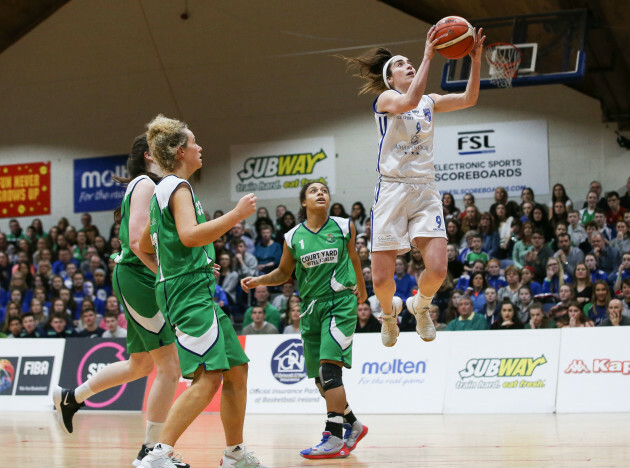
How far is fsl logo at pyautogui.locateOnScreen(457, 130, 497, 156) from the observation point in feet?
54.4

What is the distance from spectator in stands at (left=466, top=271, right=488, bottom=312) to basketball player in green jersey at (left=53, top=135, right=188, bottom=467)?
712 centimetres

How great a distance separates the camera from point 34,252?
56.9 feet

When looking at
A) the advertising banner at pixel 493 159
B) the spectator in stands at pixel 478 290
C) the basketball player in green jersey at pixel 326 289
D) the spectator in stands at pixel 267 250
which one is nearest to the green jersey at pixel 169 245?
the basketball player in green jersey at pixel 326 289

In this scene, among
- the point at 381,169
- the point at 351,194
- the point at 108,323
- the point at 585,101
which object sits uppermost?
the point at 585,101

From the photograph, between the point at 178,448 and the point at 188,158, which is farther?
the point at 178,448

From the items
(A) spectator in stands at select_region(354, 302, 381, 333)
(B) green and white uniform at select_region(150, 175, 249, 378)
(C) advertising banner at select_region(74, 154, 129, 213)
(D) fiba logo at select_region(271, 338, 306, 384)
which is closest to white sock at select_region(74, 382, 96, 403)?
(B) green and white uniform at select_region(150, 175, 249, 378)

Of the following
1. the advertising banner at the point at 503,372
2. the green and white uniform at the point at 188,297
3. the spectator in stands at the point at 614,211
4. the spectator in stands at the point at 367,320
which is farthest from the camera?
the spectator in stands at the point at 614,211

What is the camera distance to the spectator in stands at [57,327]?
13.1m

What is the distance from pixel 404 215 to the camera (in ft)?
19.3

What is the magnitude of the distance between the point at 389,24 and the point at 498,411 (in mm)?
10145

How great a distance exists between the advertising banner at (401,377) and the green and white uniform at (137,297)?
4.77 metres

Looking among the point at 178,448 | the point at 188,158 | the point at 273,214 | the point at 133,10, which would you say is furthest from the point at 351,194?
the point at 188,158

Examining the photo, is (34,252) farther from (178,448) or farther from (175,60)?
(178,448)

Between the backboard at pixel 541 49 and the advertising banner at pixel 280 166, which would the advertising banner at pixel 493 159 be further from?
the backboard at pixel 541 49
